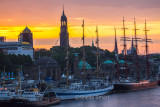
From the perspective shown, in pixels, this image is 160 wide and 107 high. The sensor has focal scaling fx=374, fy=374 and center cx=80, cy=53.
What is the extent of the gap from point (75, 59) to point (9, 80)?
192 feet

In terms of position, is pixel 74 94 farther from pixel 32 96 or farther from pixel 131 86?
pixel 131 86

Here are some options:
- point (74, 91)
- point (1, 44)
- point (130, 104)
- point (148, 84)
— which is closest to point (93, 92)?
point (74, 91)

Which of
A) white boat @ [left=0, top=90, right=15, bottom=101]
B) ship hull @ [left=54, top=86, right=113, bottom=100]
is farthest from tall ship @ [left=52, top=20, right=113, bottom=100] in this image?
white boat @ [left=0, top=90, right=15, bottom=101]

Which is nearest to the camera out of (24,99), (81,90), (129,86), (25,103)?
(25,103)

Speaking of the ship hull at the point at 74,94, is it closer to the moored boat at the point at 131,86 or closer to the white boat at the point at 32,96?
the white boat at the point at 32,96

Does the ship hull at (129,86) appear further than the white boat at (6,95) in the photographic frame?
Yes

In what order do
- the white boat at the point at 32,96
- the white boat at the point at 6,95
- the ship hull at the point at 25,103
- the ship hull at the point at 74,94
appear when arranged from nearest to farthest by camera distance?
the ship hull at the point at 25,103
the white boat at the point at 32,96
the white boat at the point at 6,95
the ship hull at the point at 74,94

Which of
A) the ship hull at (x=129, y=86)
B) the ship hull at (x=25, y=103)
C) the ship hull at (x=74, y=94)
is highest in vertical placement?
the ship hull at (x=129, y=86)

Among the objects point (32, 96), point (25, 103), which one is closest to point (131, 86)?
point (32, 96)

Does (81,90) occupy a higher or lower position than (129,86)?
lower

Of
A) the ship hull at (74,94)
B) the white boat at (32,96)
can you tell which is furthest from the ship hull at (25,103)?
the ship hull at (74,94)

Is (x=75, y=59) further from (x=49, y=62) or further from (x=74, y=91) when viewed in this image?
(x=74, y=91)

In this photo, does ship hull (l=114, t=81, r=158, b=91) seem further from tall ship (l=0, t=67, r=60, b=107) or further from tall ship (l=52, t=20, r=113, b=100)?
tall ship (l=0, t=67, r=60, b=107)

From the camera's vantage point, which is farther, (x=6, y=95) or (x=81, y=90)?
(x=81, y=90)
